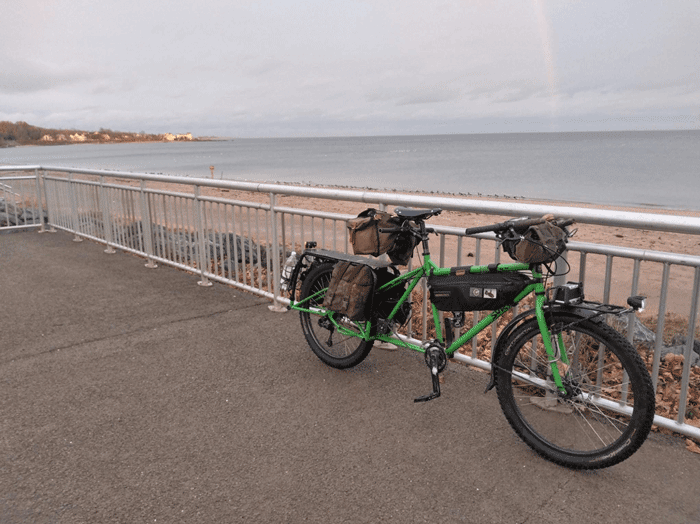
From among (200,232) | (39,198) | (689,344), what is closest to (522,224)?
(689,344)

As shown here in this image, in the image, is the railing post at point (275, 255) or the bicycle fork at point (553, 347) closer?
the bicycle fork at point (553, 347)

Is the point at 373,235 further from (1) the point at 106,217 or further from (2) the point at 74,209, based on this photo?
(2) the point at 74,209

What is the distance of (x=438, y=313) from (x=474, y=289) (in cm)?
56

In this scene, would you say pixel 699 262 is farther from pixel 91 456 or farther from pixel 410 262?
pixel 91 456

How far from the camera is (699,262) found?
10.3 feet

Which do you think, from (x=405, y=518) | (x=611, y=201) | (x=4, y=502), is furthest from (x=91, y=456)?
(x=611, y=201)

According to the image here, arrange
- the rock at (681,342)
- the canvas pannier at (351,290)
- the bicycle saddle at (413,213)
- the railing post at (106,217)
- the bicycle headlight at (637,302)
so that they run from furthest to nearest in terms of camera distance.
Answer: the railing post at (106,217) < the rock at (681,342) < the canvas pannier at (351,290) < the bicycle saddle at (413,213) < the bicycle headlight at (637,302)

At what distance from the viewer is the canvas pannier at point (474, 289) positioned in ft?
11.1

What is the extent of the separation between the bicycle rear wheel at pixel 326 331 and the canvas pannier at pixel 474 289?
0.89 meters

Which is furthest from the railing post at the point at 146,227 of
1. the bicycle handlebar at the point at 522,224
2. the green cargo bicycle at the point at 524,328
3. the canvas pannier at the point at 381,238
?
the bicycle handlebar at the point at 522,224

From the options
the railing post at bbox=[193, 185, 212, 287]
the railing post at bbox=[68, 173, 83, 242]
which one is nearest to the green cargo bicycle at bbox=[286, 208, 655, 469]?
the railing post at bbox=[193, 185, 212, 287]

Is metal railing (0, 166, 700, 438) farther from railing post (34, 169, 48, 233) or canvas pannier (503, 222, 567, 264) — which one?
canvas pannier (503, 222, 567, 264)

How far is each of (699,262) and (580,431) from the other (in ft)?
4.00

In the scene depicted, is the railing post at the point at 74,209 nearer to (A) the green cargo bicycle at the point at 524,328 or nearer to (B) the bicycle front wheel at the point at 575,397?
(A) the green cargo bicycle at the point at 524,328
